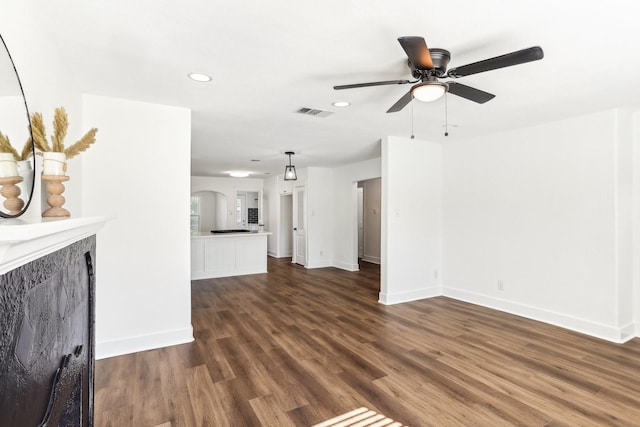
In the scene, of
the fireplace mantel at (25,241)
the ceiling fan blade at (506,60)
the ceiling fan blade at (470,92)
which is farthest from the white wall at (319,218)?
the fireplace mantel at (25,241)

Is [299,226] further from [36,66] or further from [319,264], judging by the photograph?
[36,66]

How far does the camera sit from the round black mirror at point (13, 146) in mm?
1210

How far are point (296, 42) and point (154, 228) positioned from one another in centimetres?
227

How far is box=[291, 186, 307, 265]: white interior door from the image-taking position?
327 inches

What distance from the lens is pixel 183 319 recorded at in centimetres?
342

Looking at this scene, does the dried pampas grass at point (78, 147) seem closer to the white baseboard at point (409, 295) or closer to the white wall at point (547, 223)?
the white baseboard at point (409, 295)

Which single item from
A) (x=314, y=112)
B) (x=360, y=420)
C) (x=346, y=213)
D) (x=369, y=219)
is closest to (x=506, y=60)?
(x=314, y=112)

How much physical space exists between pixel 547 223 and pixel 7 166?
4867mm

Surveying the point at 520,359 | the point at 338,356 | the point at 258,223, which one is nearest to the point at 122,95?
the point at 338,356

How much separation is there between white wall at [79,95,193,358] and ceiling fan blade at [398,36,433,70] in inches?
95.3

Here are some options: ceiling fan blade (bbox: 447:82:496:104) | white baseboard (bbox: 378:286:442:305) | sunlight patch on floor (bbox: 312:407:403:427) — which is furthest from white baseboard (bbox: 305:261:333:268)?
ceiling fan blade (bbox: 447:82:496:104)

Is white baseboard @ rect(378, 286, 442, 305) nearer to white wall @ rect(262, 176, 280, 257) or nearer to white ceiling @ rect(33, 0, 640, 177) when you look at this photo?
white ceiling @ rect(33, 0, 640, 177)

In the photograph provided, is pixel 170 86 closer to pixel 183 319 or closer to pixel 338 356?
pixel 183 319

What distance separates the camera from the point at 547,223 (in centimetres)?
405
